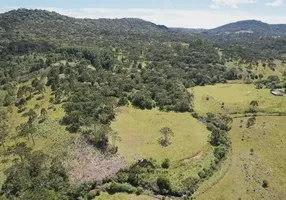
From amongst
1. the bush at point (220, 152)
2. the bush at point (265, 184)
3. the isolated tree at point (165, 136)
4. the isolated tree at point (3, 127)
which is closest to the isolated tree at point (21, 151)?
the isolated tree at point (3, 127)

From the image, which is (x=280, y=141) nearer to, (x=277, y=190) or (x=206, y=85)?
(x=277, y=190)

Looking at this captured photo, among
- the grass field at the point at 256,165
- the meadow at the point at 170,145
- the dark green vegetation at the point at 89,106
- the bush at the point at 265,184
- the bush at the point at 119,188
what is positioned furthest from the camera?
the meadow at the point at 170,145

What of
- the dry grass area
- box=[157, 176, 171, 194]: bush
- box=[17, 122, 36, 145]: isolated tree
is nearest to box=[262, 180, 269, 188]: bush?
box=[157, 176, 171, 194]: bush

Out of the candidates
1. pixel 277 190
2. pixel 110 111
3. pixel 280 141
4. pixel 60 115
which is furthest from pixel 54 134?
pixel 280 141

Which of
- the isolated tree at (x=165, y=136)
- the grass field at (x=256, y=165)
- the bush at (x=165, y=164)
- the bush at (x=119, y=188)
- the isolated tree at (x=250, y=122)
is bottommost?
the grass field at (x=256, y=165)

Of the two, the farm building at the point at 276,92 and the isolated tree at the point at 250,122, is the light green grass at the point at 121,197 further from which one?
the farm building at the point at 276,92

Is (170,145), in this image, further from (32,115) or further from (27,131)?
(32,115)
